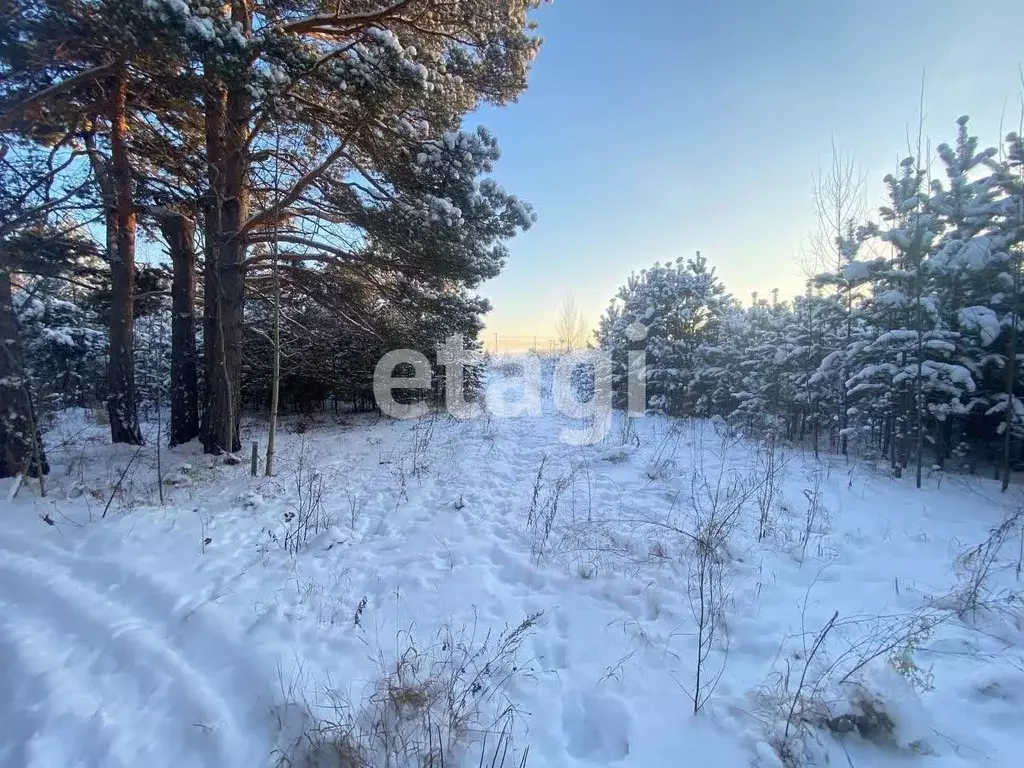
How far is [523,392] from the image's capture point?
1897 cm

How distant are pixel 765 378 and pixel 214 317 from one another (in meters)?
12.7

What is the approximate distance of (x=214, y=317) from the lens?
743 centimetres

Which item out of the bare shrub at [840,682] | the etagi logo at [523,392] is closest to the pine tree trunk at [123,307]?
the etagi logo at [523,392]

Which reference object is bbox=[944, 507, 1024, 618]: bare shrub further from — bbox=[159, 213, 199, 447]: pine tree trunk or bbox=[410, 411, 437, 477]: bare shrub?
bbox=[159, 213, 199, 447]: pine tree trunk

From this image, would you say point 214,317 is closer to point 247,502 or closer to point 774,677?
point 247,502

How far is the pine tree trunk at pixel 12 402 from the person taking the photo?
5.11 metres

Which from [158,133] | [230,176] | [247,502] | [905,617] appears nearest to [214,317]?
[230,176]

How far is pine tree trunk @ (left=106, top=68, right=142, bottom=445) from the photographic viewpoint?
6488 mm

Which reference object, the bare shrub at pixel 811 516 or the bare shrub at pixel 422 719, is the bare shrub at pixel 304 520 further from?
the bare shrub at pixel 811 516

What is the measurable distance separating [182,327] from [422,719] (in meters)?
8.59

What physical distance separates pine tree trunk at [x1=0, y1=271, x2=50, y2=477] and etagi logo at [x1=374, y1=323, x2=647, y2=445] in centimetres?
653

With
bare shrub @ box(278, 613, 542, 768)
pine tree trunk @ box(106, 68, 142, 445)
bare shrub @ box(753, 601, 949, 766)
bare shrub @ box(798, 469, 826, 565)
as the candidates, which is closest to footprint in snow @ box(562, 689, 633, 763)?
bare shrub @ box(278, 613, 542, 768)

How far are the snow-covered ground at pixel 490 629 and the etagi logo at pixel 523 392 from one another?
5.39 meters

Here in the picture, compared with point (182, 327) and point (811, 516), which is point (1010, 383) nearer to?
point (811, 516)
